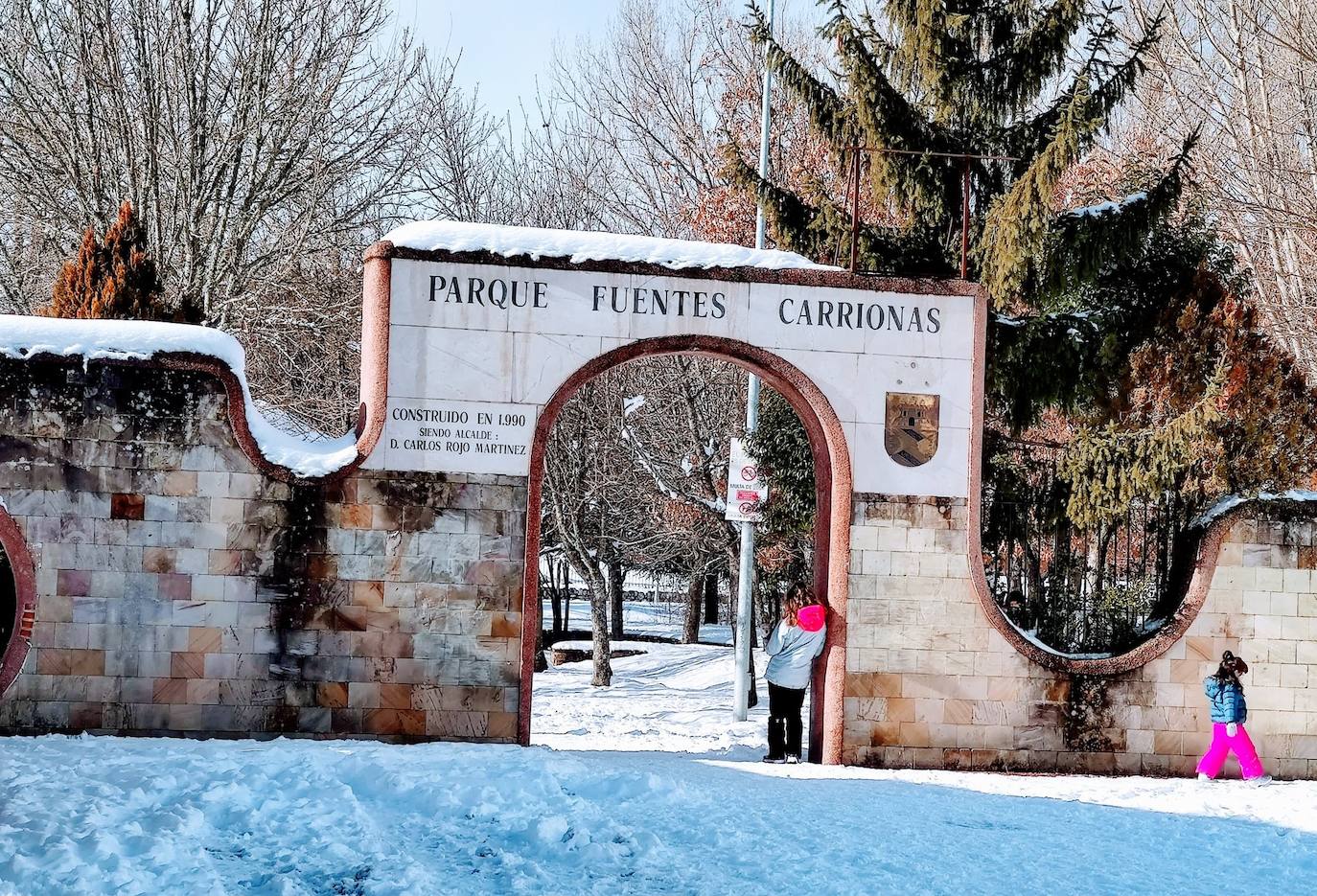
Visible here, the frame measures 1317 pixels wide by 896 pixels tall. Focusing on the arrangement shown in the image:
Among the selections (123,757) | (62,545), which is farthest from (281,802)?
(62,545)

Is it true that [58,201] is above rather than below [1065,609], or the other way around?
above

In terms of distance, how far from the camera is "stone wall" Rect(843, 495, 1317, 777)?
10422 mm

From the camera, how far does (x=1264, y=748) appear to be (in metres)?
10.6

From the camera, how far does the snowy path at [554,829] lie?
6422mm

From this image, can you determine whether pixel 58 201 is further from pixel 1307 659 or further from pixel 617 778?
pixel 1307 659

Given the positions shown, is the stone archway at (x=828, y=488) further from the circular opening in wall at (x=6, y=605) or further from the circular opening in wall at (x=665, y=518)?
the circular opening in wall at (x=6, y=605)

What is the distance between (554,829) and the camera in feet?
23.5

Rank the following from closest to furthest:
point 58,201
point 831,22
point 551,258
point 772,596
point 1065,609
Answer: point 551,258 → point 1065,609 → point 831,22 → point 58,201 → point 772,596

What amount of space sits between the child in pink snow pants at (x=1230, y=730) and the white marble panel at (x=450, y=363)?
19.8 feet

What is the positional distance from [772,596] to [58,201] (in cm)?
1161

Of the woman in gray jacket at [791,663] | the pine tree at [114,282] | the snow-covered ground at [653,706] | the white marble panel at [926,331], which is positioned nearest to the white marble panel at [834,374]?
the white marble panel at [926,331]

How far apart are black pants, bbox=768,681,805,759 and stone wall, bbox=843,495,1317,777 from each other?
520 mm

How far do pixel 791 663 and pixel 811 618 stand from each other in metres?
0.40

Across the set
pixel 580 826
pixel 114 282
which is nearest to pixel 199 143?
pixel 114 282
